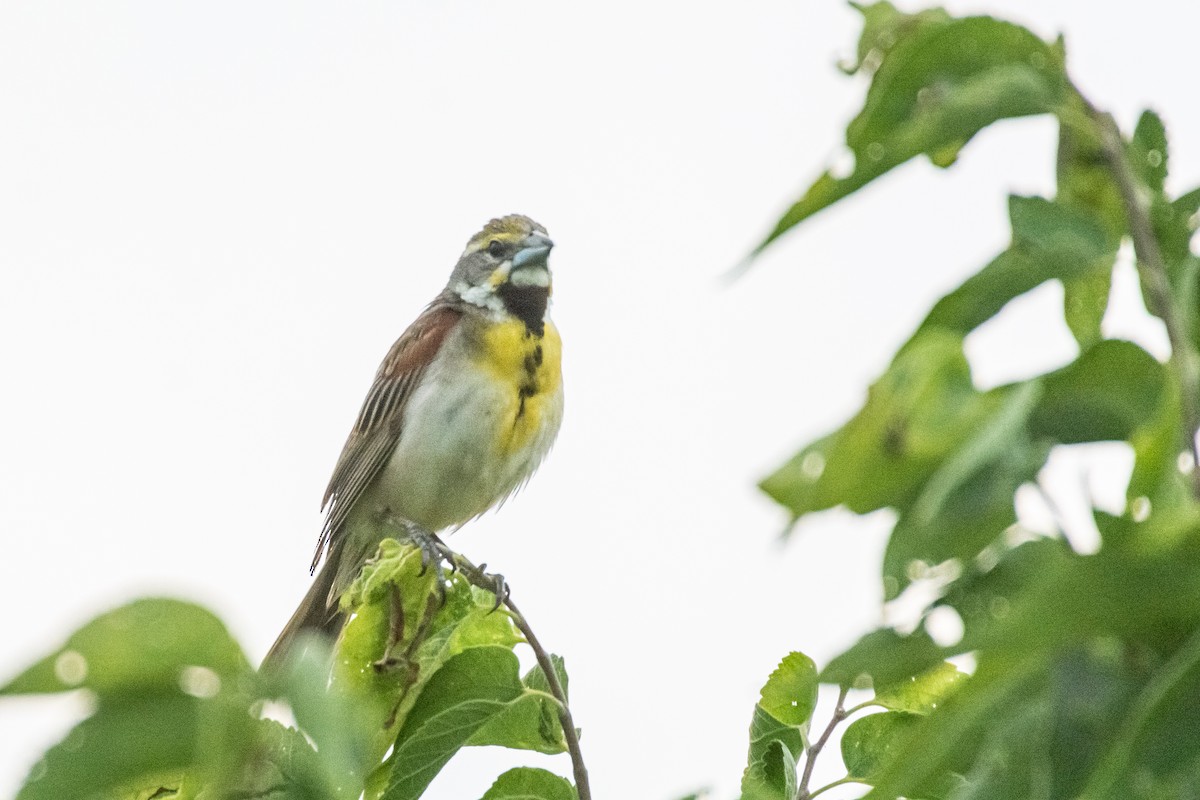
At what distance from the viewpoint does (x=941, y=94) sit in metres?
1.46

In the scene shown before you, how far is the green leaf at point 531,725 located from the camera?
110 inches

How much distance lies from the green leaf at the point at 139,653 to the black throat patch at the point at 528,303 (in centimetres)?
585

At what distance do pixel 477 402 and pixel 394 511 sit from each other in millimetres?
660

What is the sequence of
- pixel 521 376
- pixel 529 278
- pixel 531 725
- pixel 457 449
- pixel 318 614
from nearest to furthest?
1. pixel 531 725
2. pixel 318 614
3. pixel 457 449
4. pixel 521 376
5. pixel 529 278

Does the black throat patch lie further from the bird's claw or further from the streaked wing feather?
the bird's claw

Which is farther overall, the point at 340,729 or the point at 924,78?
the point at 924,78

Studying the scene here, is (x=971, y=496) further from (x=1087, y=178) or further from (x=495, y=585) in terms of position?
(x=495, y=585)

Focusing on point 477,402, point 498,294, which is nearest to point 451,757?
point 477,402

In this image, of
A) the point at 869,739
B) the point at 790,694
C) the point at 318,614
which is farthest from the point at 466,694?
the point at 318,614

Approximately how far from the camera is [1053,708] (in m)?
1.24

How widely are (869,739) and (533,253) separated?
4.69 meters

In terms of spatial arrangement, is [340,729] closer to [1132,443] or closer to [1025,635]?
[1025,635]

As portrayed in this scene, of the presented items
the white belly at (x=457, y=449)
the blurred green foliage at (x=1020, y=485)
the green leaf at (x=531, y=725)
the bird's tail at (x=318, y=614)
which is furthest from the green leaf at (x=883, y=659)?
the white belly at (x=457, y=449)

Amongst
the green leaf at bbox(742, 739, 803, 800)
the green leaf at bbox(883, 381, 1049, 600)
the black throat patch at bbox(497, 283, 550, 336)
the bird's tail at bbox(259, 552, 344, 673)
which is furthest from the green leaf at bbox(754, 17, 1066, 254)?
the black throat patch at bbox(497, 283, 550, 336)
